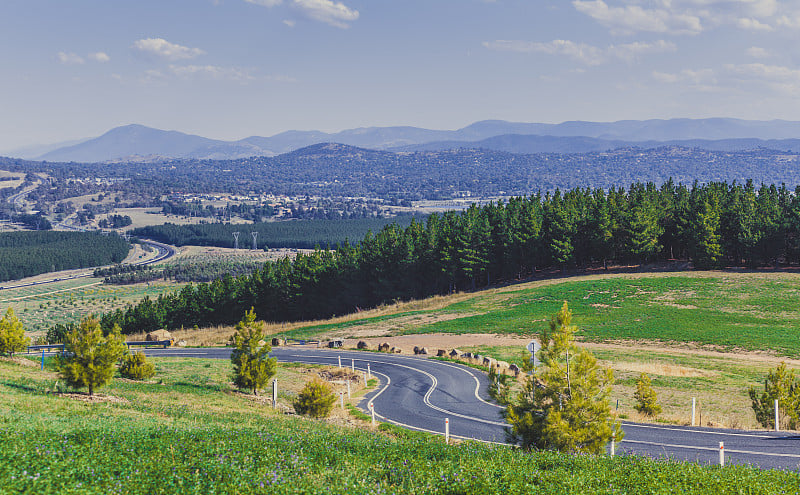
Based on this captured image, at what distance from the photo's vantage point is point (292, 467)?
1175 centimetres

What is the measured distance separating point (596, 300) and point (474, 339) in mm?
18260

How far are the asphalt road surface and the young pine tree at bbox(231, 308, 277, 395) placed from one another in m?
5.26

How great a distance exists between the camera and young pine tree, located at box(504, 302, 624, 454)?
15180 mm

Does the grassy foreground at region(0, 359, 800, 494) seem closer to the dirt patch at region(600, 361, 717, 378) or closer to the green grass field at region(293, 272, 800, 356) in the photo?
the dirt patch at region(600, 361, 717, 378)

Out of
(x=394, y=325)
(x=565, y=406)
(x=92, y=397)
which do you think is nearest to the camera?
(x=565, y=406)

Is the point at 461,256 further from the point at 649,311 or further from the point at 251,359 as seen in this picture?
the point at 251,359

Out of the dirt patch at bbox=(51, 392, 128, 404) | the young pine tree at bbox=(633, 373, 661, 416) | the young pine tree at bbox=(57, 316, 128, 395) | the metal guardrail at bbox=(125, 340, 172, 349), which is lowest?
the metal guardrail at bbox=(125, 340, 172, 349)

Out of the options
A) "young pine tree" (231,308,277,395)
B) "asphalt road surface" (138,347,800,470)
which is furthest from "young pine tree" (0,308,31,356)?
"young pine tree" (231,308,277,395)

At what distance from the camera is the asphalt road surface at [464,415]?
18891 millimetres

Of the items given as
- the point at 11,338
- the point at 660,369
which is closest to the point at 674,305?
the point at 660,369

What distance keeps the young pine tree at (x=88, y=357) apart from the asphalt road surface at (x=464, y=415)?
39.4ft

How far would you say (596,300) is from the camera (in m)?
63.2

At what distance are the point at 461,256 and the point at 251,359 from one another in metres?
56.6

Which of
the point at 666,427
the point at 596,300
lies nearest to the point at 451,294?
the point at 596,300
